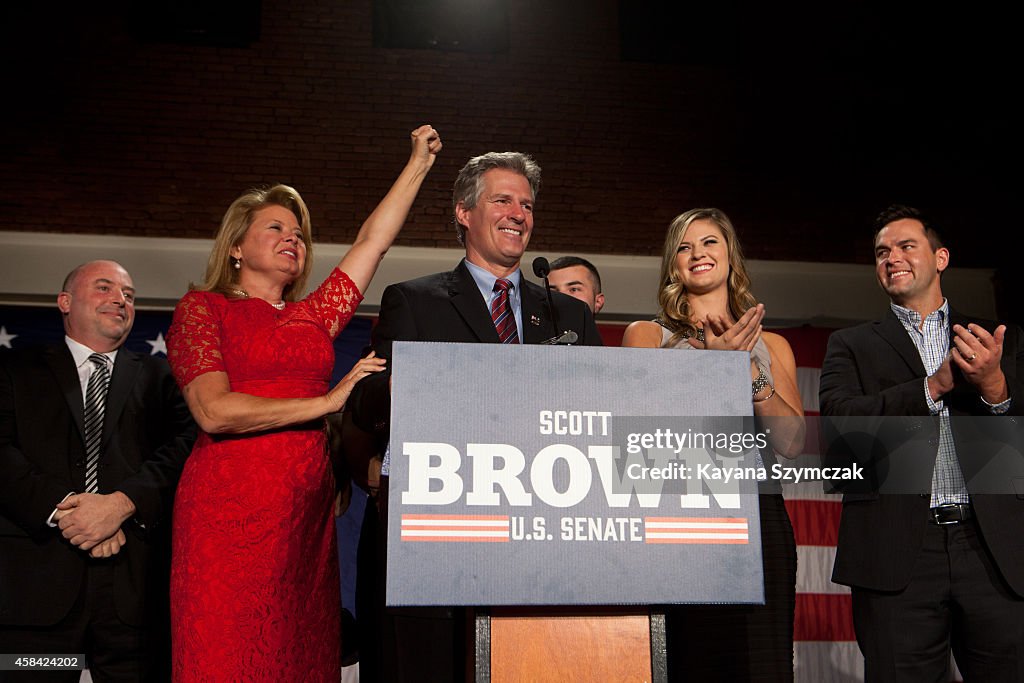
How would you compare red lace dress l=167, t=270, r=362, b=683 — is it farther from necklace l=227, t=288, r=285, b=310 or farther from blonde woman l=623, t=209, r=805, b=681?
blonde woman l=623, t=209, r=805, b=681

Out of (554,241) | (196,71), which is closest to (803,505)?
(554,241)

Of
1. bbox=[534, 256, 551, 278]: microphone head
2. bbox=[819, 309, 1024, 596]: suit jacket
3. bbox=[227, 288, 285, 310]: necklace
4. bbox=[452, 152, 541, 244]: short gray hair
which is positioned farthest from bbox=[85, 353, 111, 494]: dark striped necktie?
bbox=[819, 309, 1024, 596]: suit jacket

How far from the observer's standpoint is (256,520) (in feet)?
7.25

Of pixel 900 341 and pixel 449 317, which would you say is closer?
pixel 449 317

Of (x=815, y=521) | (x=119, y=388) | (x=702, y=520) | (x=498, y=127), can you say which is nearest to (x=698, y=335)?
(x=702, y=520)

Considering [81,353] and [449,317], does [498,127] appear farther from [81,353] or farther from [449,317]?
[449,317]

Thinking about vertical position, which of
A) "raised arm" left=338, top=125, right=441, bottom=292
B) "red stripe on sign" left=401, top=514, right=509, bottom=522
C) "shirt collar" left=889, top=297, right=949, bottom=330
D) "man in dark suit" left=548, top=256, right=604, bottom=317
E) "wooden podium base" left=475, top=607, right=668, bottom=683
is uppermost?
"man in dark suit" left=548, top=256, right=604, bottom=317

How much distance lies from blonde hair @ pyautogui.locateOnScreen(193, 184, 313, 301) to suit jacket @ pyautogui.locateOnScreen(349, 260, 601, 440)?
61cm

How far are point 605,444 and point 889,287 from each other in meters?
1.67

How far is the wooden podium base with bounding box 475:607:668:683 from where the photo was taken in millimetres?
1505

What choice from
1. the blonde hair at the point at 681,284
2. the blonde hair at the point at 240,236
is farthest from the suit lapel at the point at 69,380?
the blonde hair at the point at 681,284

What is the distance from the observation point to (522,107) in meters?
6.24

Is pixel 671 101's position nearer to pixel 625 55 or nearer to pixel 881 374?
pixel 625 55

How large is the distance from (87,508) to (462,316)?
1.29m
